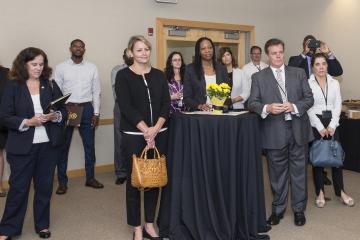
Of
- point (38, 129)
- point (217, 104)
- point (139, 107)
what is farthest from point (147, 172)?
point (38, 129)

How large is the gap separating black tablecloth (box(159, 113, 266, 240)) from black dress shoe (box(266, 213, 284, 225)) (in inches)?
18.4

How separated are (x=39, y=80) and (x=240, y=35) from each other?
451 centimetres

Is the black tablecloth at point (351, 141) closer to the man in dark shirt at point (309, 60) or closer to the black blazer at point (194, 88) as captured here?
the man in dark shirt at point (309, 60)

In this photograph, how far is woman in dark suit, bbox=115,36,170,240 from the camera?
2.91 meters

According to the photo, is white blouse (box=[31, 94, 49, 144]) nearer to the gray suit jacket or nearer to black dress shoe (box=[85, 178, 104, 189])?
the gray suit jacket

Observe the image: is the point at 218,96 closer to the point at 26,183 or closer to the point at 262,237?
the point at 262,237

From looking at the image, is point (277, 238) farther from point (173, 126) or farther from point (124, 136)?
point (124, 136)

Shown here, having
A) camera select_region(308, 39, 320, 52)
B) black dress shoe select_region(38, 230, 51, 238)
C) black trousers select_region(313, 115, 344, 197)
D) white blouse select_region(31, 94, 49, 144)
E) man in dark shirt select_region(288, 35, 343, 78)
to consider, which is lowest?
black dress shoe select_region(38, 230, 51, 238)

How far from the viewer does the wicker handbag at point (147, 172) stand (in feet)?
A: 9.15

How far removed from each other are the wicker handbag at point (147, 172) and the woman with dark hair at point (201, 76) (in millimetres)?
917

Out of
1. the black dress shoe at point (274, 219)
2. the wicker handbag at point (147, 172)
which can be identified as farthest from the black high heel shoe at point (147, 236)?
the black dress shoe at point (274, 219)

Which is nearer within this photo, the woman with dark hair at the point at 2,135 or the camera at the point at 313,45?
the camera at the point at 313,45

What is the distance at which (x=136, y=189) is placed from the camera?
303 centimetres

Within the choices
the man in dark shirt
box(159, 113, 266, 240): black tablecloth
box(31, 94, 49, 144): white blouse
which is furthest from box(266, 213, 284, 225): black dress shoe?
box(31, 94, 49, 144): white blouse
